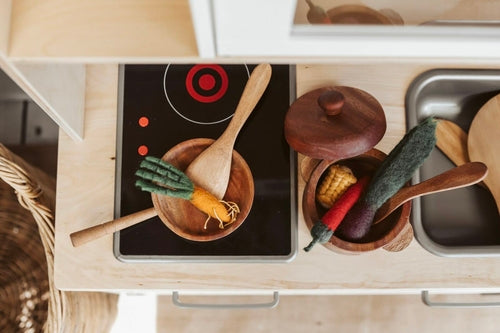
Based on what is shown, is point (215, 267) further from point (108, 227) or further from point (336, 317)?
point (336, 317)

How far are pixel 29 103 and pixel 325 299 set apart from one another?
868 mm

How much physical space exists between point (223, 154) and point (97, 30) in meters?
0.27

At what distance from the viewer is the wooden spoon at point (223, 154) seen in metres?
0.73

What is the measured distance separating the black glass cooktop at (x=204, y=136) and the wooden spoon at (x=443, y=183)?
152 millimetres

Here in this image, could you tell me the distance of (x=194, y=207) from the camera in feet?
2.49

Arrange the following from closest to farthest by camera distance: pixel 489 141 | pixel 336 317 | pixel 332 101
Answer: pixel 332 101 < pixel 489 141 < pixel 336 317

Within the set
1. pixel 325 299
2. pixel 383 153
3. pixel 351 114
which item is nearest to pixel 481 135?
pixel 383 153

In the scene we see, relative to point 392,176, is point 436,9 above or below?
above

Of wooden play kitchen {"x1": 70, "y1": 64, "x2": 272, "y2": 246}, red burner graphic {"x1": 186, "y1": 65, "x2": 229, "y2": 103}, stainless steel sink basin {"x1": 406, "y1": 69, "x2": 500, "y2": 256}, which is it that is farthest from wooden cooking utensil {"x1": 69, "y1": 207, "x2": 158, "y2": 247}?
stainless steel sink basin {"x1": 406, "y1": 69, "x2": 500, "y2": 256}

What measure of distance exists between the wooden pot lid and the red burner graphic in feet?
0.56

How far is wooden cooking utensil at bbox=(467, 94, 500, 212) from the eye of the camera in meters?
0.86

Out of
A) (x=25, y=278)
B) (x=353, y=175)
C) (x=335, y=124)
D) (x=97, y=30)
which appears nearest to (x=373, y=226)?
(x=353, y=175)

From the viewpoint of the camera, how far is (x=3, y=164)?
0.82 m

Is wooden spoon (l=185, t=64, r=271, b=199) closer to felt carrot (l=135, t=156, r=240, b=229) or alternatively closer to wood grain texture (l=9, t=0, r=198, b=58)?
felt carrot (l=135, t=156, r=240, b=229)
